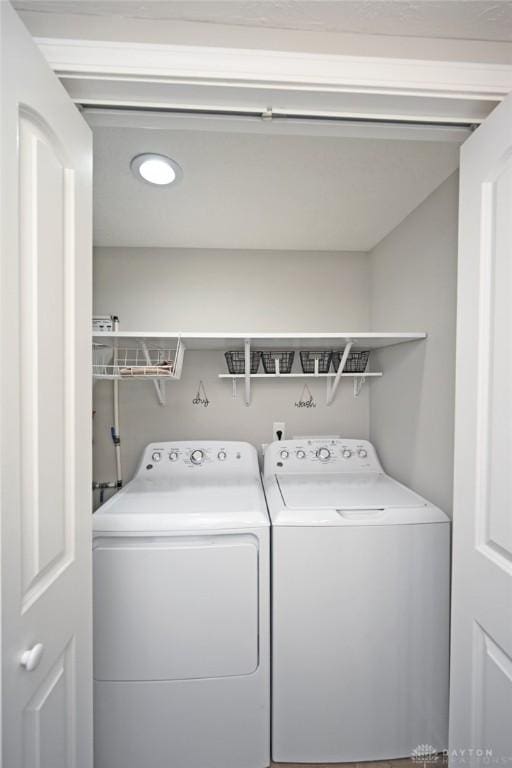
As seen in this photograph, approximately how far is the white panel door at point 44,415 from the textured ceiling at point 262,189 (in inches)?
22.7

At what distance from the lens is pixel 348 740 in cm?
146

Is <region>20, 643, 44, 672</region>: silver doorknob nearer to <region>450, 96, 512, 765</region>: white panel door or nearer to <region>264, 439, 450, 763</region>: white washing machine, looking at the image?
<region>264, 439, 450, 763</region>: white washing machine

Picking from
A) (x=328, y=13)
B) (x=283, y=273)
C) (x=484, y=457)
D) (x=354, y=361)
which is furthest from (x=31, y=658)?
(x=283, y=273)

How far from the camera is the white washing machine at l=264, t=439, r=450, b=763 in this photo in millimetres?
1439

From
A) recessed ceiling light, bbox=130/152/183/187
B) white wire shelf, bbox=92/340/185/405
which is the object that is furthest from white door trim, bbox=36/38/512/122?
white wire shelf, bbox=92/340/185/405

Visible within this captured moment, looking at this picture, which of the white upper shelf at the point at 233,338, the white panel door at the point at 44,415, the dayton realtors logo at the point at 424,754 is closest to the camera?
the white panel door at the point at 44,415

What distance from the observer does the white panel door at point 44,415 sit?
0.64 m

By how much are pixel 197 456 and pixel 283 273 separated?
1333 mm

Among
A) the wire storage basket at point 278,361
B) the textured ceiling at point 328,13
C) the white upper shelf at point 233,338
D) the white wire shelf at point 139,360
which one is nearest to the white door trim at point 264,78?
the textured ceiling at point 328,13

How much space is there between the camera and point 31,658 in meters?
0.69

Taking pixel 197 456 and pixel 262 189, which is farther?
pixel 197 456

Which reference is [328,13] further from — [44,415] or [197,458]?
[197,458]

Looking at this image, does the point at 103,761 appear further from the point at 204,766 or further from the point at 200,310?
the point at 200,310

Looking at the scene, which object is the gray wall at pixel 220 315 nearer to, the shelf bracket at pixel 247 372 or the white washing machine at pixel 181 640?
the shelf bracket at pixel 247 372
